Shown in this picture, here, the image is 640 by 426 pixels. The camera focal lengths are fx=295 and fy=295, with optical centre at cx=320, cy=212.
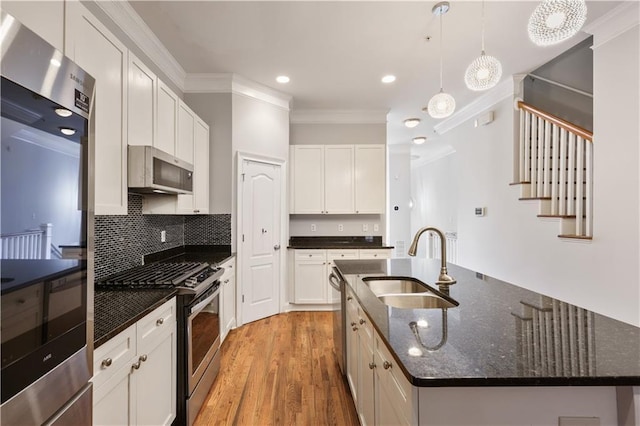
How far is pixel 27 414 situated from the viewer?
2.51 ft

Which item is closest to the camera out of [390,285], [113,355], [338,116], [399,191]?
[113,355]

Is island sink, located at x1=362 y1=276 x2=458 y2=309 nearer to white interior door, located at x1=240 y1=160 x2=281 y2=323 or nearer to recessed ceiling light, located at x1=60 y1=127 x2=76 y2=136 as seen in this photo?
recessed ceiling light, located at x1=60 y1=127 x2=76 y2=136

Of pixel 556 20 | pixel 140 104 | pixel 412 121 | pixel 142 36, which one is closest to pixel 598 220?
pixel 556 20

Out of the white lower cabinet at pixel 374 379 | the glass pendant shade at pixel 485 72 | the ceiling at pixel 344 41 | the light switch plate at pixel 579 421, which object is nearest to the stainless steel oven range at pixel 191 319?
the white lower cabinet at pixel 374 379

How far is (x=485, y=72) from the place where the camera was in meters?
1.91

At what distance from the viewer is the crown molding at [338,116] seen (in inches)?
183

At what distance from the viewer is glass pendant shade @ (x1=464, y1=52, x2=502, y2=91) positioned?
1.90 m

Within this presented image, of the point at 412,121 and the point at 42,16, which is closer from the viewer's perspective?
the point at 42,16

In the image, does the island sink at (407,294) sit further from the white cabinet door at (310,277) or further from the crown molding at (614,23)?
the crown molding at (614,23)

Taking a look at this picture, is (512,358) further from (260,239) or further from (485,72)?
(260,239)

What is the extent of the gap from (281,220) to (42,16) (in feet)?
10.3

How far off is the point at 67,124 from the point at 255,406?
207cm

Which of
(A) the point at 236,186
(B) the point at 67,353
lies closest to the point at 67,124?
(B) the point at 67,353

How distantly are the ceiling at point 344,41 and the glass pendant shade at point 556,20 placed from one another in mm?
1083
